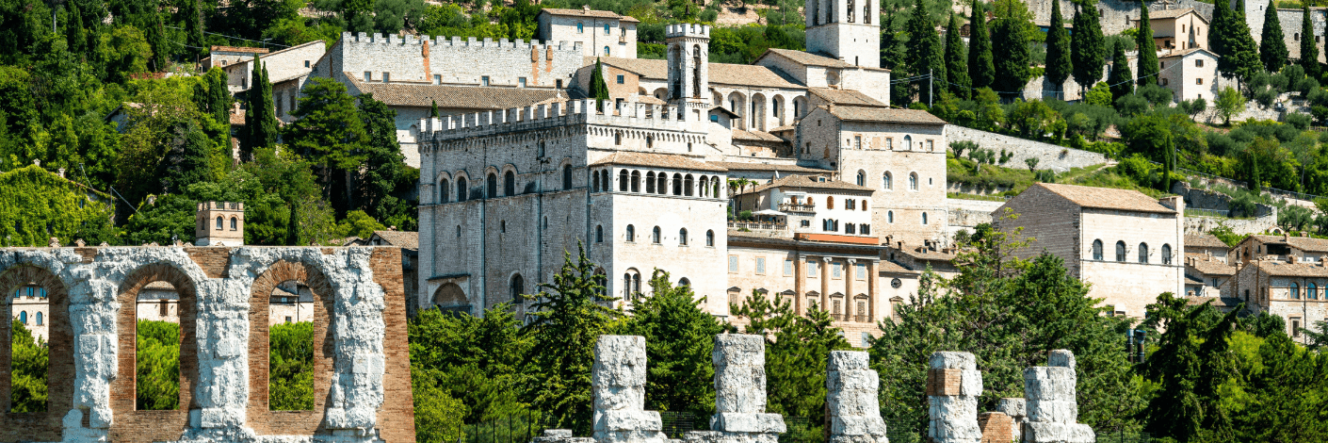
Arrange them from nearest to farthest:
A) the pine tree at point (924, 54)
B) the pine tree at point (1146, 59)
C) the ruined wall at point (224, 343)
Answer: the ruined wall at point (224, 343) < the pine tree at point (924, 54) < the pine tree at point (1146, 59)

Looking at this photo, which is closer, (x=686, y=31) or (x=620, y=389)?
(x=620, y=389)

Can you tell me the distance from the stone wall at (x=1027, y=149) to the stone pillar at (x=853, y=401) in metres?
78.6

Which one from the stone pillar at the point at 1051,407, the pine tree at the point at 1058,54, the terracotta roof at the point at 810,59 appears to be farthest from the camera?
the pine tree at the point at 1058,54

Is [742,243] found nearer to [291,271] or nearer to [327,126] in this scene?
[327,126]

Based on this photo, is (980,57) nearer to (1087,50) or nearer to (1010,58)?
(1010,58)

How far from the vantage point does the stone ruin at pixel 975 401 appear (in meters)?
29.5

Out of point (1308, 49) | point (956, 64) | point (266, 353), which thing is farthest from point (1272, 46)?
point (266, 353)

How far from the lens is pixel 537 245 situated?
75250 millimetres

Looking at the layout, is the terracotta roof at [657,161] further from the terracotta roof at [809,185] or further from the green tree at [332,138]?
the green tree at [332,138]

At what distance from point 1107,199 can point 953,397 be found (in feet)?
200

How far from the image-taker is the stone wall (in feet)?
355

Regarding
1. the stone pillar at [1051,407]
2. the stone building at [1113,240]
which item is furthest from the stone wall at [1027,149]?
the stone pillar at [1051,407]

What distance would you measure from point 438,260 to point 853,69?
3329cm

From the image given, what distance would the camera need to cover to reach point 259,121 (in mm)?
89438
